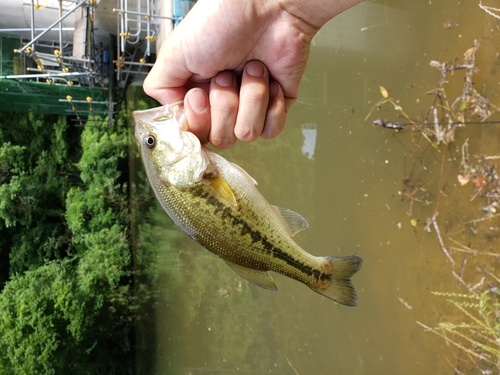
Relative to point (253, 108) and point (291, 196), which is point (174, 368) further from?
point (253, 108)

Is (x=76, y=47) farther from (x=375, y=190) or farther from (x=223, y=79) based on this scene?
(x=375, y=190)

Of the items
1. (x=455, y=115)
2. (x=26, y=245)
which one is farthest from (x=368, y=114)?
(x=26, y=245)

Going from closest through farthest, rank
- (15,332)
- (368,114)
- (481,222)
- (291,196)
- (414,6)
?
(481,222) < (414,6) < (368,114) < (291,196) < (15,332)

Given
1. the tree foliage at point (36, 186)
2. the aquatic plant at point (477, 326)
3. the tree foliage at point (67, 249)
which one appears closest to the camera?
the aquatic plant at point (477, 326)

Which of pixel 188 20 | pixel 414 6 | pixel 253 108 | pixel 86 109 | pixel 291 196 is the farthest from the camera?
pixel 86 109

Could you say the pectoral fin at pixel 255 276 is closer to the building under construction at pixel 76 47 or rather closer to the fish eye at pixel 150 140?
the fish eye at pixel 150 140

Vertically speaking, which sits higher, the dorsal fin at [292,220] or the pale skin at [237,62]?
the pale skin at [237,62]

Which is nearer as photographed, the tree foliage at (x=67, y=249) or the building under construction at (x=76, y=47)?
the building under construction at (x=76, y=47)

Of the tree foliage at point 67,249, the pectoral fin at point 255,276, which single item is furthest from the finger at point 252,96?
the tree foliage at point 67,249
